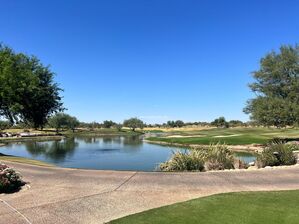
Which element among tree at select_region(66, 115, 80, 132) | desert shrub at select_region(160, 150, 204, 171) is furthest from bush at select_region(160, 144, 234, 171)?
tree at select_region(66, 115, 80, 132)

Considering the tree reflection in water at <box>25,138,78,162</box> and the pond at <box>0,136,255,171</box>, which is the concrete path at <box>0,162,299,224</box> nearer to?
the pond at <box>0,136,255,171</box>

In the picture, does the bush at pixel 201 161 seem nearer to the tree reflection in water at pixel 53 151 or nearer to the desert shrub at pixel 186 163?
the desert shrub at pixel 186 163

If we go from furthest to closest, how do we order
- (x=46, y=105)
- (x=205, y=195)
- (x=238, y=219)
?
(x=46, y=105) < (x=205, y=195) < (x=238, y=219)

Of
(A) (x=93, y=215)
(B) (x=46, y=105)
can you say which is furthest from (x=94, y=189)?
(B) (x=46, y=105)

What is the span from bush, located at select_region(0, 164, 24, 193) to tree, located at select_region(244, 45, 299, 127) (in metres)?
31.8

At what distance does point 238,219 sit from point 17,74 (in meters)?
27.1

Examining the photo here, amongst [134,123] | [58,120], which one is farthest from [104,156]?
[134,123]

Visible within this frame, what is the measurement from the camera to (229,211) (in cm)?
901

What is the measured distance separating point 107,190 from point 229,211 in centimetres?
380

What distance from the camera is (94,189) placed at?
448 inches

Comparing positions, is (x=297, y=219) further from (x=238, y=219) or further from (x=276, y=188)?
(x=276, y=188)

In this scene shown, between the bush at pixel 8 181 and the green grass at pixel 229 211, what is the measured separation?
176 inches

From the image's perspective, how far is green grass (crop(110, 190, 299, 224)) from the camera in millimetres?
8344

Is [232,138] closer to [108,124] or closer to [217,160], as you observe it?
Answer: [217,160]
